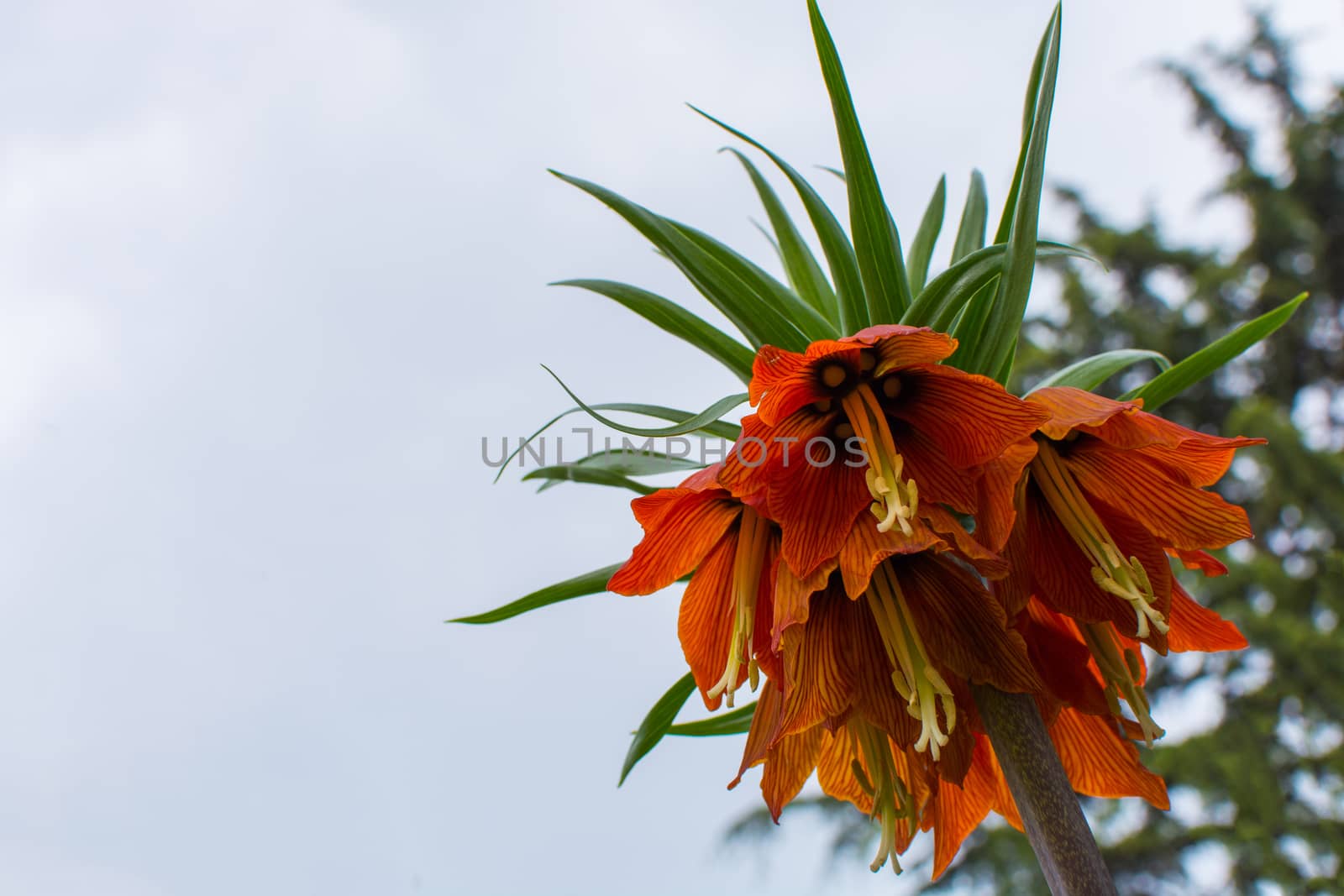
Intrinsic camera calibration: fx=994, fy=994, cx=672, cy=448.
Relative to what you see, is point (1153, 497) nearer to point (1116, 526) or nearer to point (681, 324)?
point (1116, 526)

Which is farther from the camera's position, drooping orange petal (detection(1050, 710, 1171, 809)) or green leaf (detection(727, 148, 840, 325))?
green leaf (detection(727, 148, 840, 325))

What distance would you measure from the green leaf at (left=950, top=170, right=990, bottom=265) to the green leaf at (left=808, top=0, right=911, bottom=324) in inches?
8.0

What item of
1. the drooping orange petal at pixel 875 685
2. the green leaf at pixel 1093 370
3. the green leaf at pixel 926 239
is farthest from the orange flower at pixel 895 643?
the green leaf at pixel 926 239

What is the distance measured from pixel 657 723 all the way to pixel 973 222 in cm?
53

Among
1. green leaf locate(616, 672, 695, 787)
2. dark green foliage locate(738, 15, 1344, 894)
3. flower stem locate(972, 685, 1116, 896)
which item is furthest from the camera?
dark green foliage locate(738, 15, 1344, 894)

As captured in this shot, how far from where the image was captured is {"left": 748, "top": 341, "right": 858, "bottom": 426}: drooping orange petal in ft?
1.99

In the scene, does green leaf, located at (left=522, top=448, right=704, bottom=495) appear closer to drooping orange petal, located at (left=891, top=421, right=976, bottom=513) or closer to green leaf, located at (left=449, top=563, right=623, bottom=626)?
green leaf, located at (left=449, top=563, right=623, bottom=626)

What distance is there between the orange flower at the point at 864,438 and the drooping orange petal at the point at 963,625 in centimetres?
4

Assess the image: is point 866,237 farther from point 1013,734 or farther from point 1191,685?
point 1191,685

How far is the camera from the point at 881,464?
2.08ft

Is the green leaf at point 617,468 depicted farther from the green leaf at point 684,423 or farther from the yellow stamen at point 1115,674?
the yellow stamen at point 1115,674

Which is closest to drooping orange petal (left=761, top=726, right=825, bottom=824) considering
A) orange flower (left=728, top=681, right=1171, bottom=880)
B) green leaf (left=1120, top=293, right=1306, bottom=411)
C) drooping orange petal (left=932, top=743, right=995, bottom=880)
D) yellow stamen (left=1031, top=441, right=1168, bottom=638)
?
orange flower (left=728, top=681, right=1171, bottom=880)

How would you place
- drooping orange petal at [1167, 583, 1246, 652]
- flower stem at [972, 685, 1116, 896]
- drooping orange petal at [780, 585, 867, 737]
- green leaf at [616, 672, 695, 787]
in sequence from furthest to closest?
1. green leaf at [616, 672, 695, 787]
2. drooping orange petal at [1167, 583, 1246, 652]
3. drooping orange petal at [780, 585, 867, 737]
4. flower stem at [972, 685, 1116, 896]

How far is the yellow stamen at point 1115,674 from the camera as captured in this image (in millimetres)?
666
